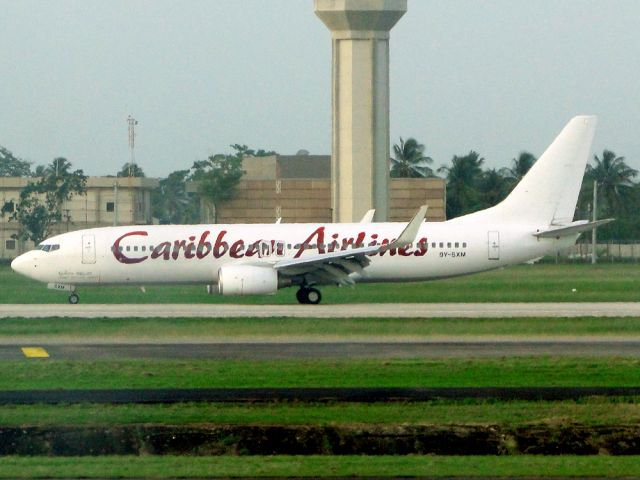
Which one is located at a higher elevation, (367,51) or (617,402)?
(367,51)

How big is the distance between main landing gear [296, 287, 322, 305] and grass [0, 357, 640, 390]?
655 inches

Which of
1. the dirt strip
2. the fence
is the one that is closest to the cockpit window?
the dirt strip

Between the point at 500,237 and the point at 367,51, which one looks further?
the point at 367,51

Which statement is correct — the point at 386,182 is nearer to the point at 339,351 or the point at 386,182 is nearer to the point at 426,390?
the point at 339,351

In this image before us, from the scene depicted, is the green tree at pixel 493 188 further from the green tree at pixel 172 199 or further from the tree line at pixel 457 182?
the green tree at pixel 172 199

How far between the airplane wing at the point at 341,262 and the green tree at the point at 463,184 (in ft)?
214

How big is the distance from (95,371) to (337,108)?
59528 millimetres

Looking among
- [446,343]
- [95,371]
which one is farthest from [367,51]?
[95,371]

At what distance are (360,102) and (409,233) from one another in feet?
135

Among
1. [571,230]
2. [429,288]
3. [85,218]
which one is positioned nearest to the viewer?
[571,230]

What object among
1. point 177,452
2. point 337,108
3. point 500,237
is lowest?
point 177,452

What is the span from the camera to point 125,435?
641 inches

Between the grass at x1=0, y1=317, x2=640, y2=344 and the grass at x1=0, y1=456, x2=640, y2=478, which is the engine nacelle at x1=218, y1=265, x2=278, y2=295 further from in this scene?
the grass at x1=0, y1=456, x2=640, y2=478

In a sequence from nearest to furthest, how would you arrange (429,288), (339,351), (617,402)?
1. (617,402)
2. (339,351)
3. (429,288)
